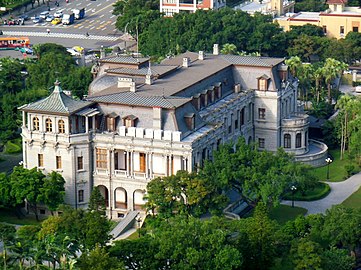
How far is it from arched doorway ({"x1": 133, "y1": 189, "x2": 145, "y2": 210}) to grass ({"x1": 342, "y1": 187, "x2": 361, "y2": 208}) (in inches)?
849

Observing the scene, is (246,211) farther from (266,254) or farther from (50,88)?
(50,88)

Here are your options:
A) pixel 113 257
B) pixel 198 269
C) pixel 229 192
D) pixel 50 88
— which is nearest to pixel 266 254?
pixel 198 269

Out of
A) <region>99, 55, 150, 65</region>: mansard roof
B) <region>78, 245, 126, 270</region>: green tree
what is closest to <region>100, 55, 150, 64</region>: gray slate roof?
<region>99, 55, 150, 65</region>: mansard roof

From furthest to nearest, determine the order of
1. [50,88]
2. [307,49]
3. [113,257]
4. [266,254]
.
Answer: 1. [307,49]
2. [50,88]
3. [266,254]
4. [113,257]

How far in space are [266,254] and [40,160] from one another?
30.0 meters

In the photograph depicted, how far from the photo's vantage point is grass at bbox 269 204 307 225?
120625 mm

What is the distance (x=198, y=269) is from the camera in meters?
96.6

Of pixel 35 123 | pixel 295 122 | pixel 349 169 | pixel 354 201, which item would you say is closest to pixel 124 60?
pixel 35 123

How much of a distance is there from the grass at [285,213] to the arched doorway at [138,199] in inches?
526

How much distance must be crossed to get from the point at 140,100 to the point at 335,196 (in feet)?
80.4

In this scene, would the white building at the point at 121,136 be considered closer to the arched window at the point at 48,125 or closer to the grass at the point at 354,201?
the arched window at the point at 48,125

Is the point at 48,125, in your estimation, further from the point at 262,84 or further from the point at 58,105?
the point at 262,84

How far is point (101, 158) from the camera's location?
12019cm

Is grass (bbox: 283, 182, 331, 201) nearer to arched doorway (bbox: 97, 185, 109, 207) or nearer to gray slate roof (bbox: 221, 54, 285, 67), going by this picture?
gray slate roof (bbox: 221, 54, 285, 67)
